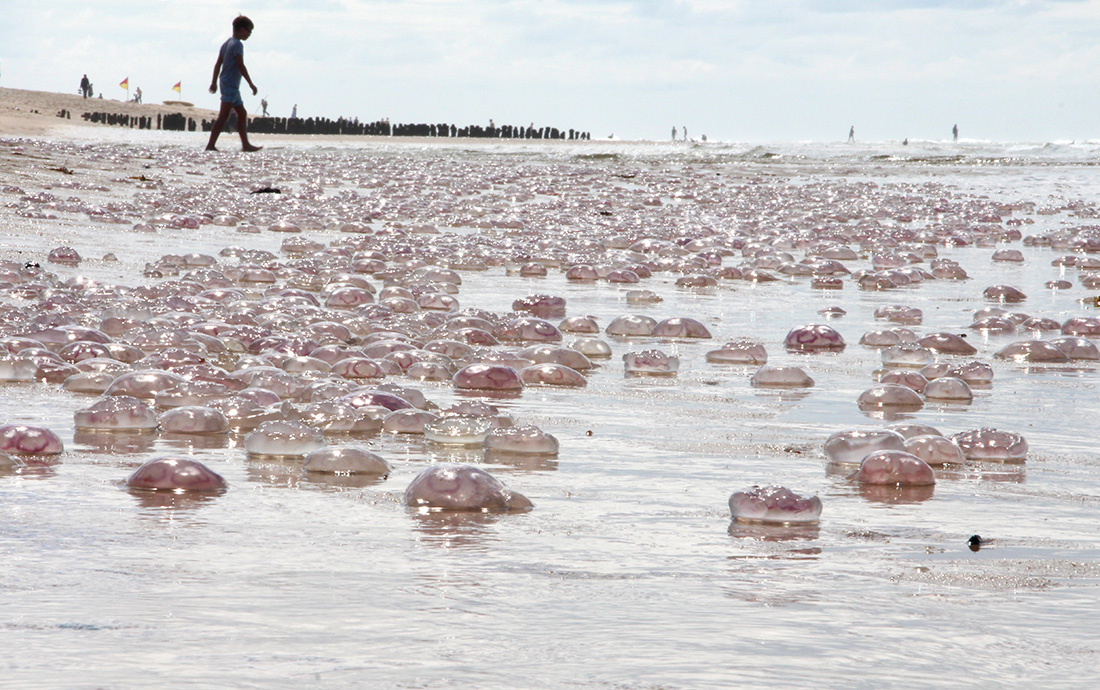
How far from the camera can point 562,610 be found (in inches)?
69.6

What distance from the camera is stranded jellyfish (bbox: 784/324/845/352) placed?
17.5ft

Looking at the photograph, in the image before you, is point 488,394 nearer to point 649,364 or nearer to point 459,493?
point 649,364

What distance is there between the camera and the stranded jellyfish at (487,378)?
4117 millimetres

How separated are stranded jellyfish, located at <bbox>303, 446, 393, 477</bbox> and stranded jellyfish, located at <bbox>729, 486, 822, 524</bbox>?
799mm

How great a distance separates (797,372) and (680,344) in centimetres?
106

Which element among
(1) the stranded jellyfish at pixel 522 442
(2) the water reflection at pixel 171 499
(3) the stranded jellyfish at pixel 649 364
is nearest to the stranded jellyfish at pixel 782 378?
(3) the stranded jellyfish at pixel 649 364

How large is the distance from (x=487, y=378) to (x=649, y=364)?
707mm

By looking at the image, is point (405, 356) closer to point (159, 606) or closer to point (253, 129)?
point (159, 606)

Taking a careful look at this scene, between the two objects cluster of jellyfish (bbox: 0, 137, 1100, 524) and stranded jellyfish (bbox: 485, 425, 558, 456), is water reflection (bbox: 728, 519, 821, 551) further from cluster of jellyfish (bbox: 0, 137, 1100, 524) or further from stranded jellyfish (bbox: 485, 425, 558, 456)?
stranded jellyfish (bbox: 485, 425, 558, 456)

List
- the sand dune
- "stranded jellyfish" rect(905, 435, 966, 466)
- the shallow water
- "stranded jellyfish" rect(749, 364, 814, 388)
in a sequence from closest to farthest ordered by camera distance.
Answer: the shallow water, "stranded jellyfish" rect(905, 435, 966, 466), "stranded jellyfish" rect(749, 364, 814, 388), the sand dune

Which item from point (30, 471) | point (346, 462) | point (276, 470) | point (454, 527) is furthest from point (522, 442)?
point (30, 471)

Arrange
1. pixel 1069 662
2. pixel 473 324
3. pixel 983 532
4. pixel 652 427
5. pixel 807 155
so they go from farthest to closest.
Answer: pixel 807 155, pixel 473 324, pixel 652 427, pixel 983 532, pixel 1069 662

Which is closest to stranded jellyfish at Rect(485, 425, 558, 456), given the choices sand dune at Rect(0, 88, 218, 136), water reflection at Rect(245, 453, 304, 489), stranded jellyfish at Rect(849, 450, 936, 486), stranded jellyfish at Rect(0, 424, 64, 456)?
water reflection at Rect(245, 453, 304, 489)

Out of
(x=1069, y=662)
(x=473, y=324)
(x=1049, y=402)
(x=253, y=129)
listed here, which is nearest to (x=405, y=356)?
(x=473, y=324)
